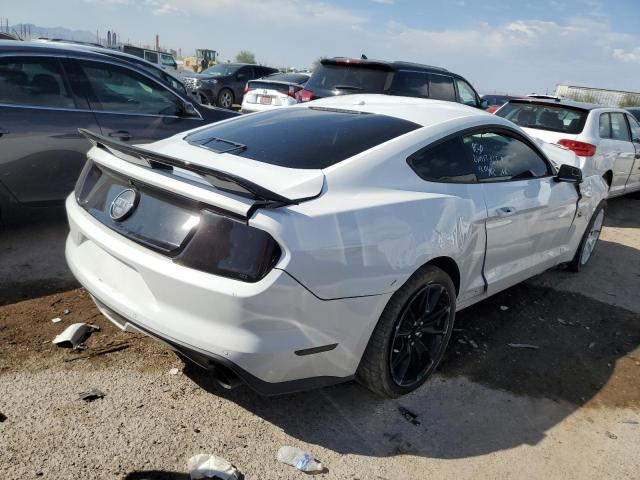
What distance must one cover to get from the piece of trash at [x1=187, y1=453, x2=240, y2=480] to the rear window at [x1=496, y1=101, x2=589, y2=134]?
6784 mm

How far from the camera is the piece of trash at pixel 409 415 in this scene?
9.48 ft

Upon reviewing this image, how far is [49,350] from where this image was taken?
3125mm

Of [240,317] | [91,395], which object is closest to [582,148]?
[240,317]

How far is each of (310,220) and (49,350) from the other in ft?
6.02

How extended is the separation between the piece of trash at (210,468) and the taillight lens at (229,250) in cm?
83

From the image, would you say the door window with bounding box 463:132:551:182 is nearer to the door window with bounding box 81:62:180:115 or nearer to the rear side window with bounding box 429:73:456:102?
the door window with bounding box 81:62:180:115

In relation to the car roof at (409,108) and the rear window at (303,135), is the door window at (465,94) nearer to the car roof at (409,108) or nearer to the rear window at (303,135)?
the car roof at (409,108)

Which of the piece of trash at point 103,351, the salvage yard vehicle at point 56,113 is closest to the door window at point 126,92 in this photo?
the salvage yard vehicle at point 56,113

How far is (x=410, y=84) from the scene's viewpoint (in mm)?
8812

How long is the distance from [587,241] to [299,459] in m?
4.11

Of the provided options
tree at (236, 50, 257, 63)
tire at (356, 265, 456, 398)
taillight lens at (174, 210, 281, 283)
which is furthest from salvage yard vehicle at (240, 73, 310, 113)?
tree at (236, 50, 257, 63)

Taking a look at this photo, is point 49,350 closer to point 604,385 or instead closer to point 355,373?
point 355,373

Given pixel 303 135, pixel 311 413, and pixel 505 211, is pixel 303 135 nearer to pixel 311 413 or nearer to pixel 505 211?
pixel 505 211

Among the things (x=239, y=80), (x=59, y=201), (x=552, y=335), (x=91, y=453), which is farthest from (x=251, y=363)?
(x=239, y=80)
